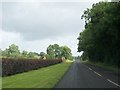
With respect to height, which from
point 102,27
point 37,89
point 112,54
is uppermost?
point 102,27

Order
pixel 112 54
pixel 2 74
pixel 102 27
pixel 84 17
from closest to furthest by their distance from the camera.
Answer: pixel 2 74, pixel 102 27, pixel 112 54, pixel 84 17

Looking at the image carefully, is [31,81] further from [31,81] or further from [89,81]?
[89,81]

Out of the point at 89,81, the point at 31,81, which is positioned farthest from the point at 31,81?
the point at 89,81

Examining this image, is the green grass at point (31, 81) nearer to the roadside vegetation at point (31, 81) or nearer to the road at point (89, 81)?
the roadside vegetation at point (31, 81)

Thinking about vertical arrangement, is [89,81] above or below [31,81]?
below

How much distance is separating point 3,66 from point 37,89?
60.3 ft

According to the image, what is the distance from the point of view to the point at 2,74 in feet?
117

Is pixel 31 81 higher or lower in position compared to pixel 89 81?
higher

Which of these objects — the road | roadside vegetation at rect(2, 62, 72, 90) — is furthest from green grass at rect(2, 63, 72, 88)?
the road

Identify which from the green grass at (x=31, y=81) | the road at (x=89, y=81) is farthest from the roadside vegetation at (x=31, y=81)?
the road at (x=89, y=81)

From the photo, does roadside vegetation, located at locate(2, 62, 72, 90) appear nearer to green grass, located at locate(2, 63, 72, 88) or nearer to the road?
green grass, located at locate(2, 63, 72, 88)

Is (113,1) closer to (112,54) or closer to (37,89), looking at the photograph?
(112,54)

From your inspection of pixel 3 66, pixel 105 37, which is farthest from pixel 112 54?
pixel 3 66

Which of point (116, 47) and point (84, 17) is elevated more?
point (84, 17)
